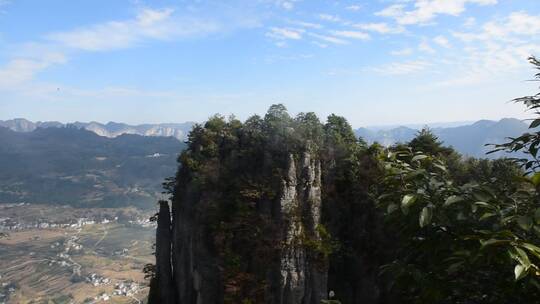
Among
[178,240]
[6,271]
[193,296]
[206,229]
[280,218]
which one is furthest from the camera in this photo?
[6,271]

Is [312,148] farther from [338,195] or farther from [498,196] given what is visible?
[498,196]

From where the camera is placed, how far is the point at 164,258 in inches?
1195

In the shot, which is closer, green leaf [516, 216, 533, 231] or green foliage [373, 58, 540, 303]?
green leaf [516, 216, 533, 231]

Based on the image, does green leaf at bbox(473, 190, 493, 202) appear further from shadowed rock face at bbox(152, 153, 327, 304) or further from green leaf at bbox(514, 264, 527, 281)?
shadowed rock face at bbox(152, 153, 327, 304)

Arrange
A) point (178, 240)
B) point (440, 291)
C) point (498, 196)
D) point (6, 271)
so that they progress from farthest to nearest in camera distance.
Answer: point (6, 271), point (178, 240), point (498, 196), point (440, 291)

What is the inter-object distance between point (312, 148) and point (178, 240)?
11255 mm

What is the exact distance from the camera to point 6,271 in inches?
6796

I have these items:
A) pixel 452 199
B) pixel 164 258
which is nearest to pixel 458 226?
pixel 452 199

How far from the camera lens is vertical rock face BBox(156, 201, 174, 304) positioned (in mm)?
29531

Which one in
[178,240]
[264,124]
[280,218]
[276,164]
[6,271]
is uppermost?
[264,124]


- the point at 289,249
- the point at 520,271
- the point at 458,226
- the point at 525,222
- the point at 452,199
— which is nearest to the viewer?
the point at 520,271

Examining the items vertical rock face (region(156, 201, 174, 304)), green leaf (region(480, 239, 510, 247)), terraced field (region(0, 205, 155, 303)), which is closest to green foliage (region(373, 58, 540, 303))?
green leaf (region(480, 239, 510, 247))

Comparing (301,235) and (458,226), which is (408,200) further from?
(301,235)

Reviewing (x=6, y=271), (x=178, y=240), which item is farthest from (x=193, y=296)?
(x=6, y=271)
